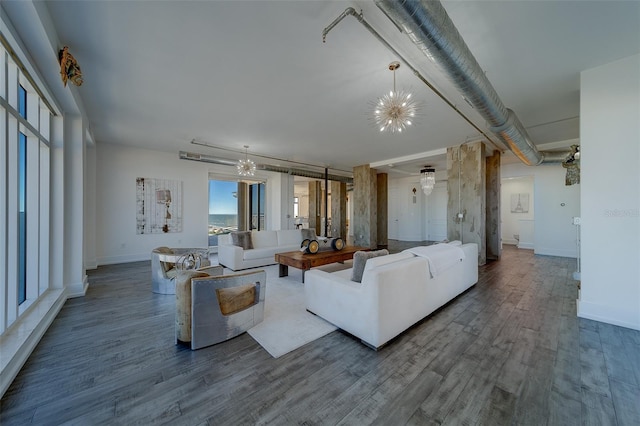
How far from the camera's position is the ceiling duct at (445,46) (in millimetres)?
1484

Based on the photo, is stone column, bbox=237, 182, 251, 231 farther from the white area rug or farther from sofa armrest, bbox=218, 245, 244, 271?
the white area rug

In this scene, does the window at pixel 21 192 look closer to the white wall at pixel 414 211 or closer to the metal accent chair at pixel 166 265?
the metal accent chair at pixel 166 265

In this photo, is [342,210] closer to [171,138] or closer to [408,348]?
[171,138]

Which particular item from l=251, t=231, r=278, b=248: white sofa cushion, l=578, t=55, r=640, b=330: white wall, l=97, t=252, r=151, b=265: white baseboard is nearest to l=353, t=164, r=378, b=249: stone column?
l=251, t=231, r=278, b=248: white sofa cushion

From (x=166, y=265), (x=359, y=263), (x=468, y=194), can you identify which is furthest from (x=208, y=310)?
(x=468, y=194)

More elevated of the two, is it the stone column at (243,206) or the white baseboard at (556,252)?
the stone column at (243,206)

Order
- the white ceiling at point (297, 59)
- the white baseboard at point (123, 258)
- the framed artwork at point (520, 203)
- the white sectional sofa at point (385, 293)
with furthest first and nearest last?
the framed artwork at point (520, 203) < the white baseboard at point (123, 258) < the white sectional sofa at point (385, 293) < the white ceiling at point (297, 59)

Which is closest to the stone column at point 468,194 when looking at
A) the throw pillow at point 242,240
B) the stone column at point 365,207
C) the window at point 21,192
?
the stone column at point 365,207

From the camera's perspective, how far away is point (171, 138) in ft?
17.0

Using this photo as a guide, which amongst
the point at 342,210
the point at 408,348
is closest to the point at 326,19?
the point at 408,348

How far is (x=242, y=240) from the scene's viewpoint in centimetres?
520

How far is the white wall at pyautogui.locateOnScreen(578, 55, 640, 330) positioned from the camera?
8.32 feet

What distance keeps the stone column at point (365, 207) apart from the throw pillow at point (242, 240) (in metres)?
3.96

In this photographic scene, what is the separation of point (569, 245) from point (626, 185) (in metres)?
5.27
